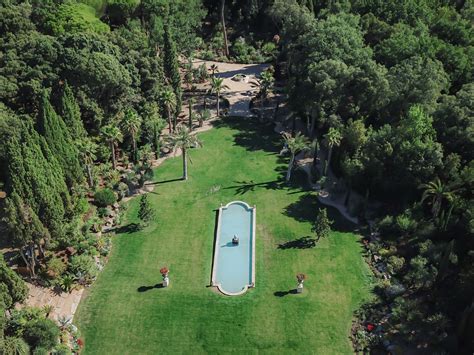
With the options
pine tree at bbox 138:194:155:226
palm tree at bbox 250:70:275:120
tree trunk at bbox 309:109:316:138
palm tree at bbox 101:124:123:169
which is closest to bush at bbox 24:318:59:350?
pine tree at bbox 138:194:155:226

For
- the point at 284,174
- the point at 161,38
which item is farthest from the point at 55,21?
the point at 284,174

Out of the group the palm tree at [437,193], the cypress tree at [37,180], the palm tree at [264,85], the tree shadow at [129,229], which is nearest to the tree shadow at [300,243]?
the palm tree at [437,193]

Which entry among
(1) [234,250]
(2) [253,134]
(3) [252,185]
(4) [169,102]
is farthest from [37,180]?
(2) [253,134]

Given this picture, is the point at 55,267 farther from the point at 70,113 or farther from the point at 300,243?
the point at 300,243

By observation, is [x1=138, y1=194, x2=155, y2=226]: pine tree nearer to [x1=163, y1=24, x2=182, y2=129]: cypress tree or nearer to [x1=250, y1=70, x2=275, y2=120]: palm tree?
[x1=163, y1=24, x2=182, y2=129]: cypress tree

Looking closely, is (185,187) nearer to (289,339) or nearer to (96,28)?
(289,339)

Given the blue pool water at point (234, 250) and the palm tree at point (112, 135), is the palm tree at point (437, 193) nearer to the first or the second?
the blue pool water at point (234, 250)
